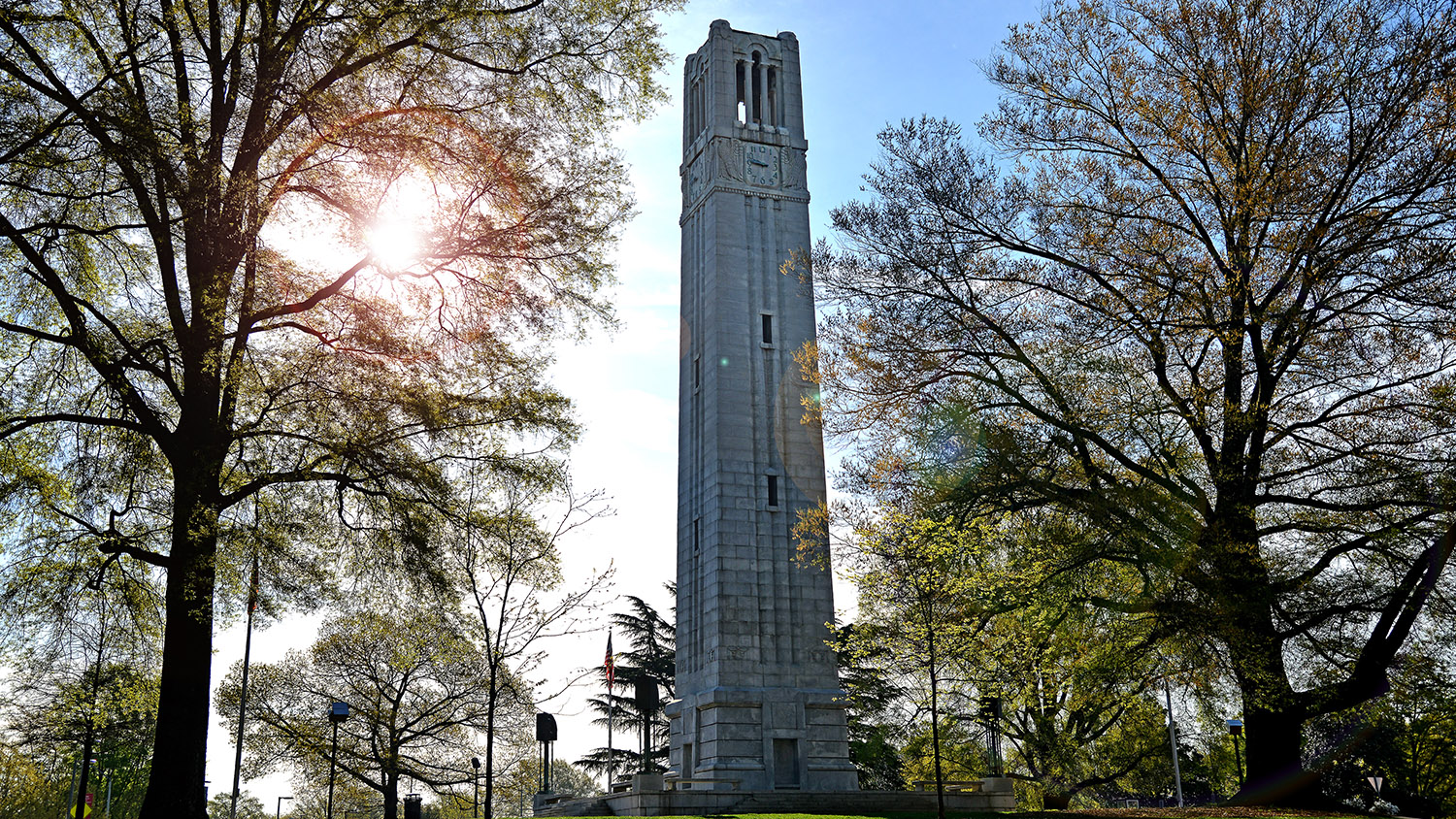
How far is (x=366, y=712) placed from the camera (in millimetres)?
42188

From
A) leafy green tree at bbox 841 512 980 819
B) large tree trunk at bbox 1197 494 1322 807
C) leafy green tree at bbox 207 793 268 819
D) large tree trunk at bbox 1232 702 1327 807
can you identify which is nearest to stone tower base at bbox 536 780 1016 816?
leafy green tree at bbox 841 512 980 819

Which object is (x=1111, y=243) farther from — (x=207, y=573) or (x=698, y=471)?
(x=698, y=471)

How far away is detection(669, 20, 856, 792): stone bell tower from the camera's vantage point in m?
35.0

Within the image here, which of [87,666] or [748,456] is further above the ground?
[748,456]

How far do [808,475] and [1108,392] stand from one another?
1844cm

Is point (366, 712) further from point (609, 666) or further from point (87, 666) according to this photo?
point (87, 666)

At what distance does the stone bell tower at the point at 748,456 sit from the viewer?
35.0m

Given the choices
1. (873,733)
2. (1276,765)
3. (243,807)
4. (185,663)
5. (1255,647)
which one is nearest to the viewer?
(185,663)

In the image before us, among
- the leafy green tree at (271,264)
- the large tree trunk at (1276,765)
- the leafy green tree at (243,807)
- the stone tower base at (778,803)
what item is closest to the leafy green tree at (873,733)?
the stone tower base at (778,803)

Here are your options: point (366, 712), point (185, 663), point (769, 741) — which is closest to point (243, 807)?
point (366, 712)

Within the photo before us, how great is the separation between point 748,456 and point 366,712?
1823 cm

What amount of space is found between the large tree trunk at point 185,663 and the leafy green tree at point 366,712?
28220 mm

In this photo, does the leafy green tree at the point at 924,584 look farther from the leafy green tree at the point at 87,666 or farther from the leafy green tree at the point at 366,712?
the leafy green tree at the point at 366,712

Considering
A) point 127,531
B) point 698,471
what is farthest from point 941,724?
point 127,531
